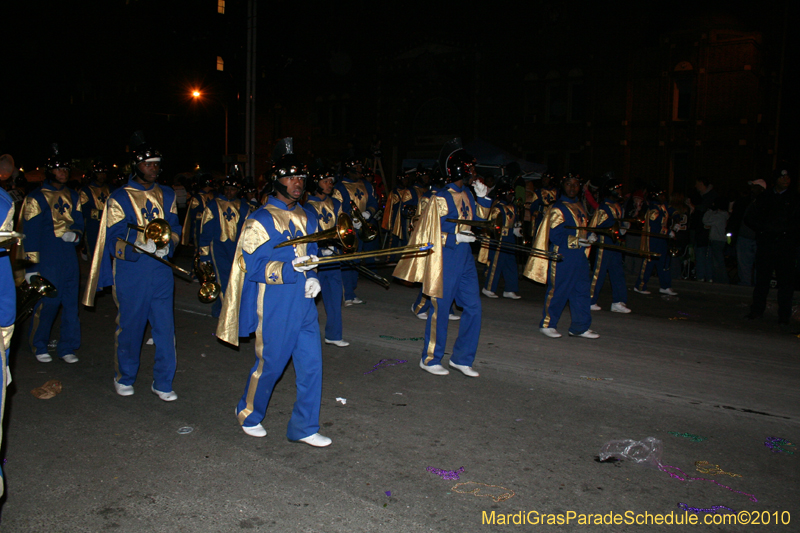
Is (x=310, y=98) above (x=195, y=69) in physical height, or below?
below

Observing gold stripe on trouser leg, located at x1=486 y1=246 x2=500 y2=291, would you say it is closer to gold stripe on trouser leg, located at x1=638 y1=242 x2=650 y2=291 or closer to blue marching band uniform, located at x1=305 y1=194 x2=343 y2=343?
gold stripe on trouser leg, located at x1=638 y1=242 x2=650 y2=291

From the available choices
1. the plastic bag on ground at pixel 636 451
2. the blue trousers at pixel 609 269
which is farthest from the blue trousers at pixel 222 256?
the plastic bag on ground at pixel 636 451

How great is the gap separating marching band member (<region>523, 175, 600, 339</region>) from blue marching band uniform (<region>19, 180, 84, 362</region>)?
18.3 feet

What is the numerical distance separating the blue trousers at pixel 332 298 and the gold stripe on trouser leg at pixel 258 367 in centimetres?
277

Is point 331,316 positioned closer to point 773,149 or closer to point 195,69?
point 773,149

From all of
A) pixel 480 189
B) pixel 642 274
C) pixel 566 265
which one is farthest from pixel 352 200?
pixel 642 274

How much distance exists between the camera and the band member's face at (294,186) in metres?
4.32

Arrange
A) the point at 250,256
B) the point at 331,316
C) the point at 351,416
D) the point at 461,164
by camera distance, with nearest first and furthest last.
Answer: the point at 250,256 < the point at 351,416 < the point at 461,164 < the point at 331,316

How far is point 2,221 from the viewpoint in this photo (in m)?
2.82

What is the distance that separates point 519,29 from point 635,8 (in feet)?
18.1

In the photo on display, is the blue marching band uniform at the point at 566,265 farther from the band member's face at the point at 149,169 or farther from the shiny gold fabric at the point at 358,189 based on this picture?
the band member's face at the point at 149,169

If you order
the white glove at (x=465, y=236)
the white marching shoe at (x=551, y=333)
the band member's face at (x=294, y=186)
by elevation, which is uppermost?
the band member's face at (x=294, y=186)

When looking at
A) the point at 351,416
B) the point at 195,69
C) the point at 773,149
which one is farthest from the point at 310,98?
the point at 351,416

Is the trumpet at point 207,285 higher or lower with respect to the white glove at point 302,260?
lower
